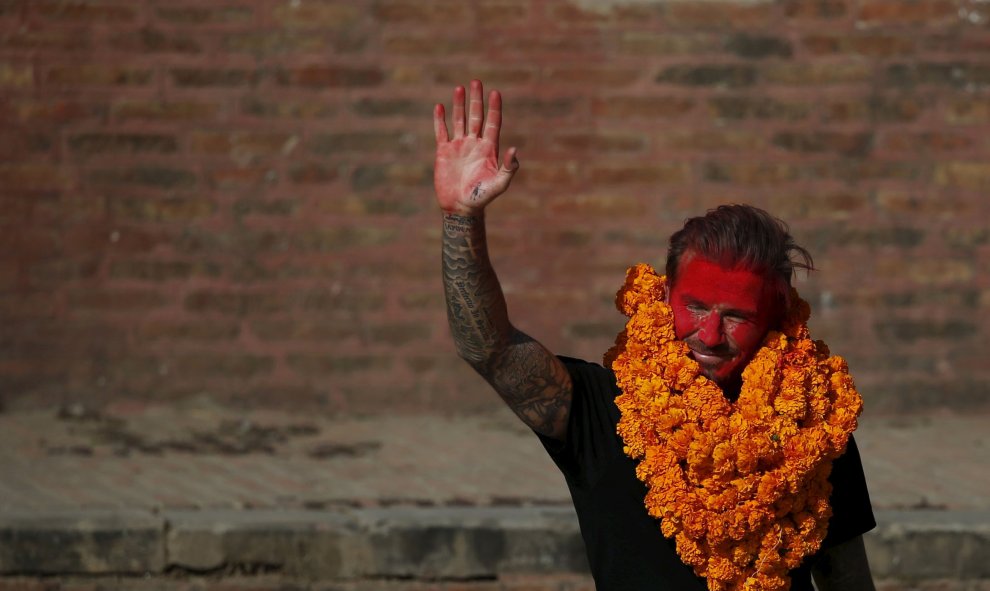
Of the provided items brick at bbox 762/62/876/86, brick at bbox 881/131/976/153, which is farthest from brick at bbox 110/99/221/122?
brick at bbox 881/131/976/153

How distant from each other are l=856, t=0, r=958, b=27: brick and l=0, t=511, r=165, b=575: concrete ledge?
15.1 ft

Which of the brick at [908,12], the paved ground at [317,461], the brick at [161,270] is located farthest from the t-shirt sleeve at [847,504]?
the brick at [161,270]

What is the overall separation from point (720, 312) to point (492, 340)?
48 cm

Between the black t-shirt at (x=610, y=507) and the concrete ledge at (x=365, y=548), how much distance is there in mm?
3201

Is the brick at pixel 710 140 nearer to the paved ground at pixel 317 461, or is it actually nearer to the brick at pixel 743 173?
the brick at pixel 743 173

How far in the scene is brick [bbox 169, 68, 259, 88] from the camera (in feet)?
28.4

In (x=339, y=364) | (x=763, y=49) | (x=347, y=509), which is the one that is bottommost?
(x=347, y=509)

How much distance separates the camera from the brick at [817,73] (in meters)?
8.66

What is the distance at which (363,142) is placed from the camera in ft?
28.6

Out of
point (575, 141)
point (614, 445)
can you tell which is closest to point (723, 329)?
point (614, 445)

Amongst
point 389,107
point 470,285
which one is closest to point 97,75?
point 389,107

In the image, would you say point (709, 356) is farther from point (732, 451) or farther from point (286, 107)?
point (286, 107)

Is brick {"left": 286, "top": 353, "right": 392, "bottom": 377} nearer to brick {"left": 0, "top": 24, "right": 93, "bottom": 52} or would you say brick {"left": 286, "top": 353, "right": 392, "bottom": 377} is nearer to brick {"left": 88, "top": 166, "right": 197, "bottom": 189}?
brick {"left": 88, "top": 166, "right": 197, "bottom": 189}

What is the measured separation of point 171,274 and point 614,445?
5.74m
